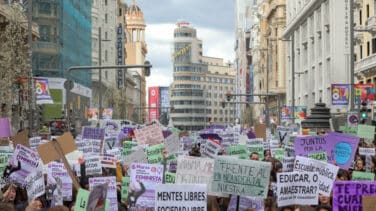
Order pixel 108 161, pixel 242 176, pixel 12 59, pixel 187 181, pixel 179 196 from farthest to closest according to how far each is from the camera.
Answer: pixel 12 59 → pixel 108 161 → pixel 187 181 → pixel 242 176 → pixel 179 196

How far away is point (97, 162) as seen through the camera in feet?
45.1

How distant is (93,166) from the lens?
1377 centimetres

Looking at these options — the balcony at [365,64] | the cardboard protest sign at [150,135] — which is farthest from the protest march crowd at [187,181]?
the balcony at [365,64]

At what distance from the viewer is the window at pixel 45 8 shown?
62.0 m

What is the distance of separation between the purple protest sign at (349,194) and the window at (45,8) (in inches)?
2152

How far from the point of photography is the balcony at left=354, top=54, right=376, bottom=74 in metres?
52.2

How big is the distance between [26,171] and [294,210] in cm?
473

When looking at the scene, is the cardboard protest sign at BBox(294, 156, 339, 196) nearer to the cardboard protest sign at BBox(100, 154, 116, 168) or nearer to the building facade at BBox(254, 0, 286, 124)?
the cardboard protest sign at BBox(100, 154, 116, 168)

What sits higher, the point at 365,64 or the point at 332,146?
the point at 365,64

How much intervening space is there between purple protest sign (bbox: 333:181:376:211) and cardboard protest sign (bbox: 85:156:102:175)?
540 centimetres

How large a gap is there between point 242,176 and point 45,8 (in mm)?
54378

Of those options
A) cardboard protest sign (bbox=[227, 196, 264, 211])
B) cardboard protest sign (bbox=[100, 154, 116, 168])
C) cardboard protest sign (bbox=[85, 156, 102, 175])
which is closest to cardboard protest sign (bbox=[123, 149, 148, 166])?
cardboard protest sign (bbox=[85, 156, 102, 175])

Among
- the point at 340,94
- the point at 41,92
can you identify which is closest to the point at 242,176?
the point at 41,92

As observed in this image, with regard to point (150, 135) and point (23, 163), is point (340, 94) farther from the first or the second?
point (23, 163)
